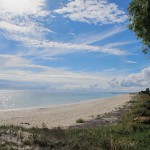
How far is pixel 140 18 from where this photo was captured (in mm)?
30016

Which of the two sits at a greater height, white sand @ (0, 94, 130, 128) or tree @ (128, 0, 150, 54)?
tree @ (128, 0, 150, 54)

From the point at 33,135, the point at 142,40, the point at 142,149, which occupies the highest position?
the point at 142,40

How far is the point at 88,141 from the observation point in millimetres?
15867

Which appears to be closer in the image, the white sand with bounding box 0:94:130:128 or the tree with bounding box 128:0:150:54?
the tree with bounding box 128:0:150:54

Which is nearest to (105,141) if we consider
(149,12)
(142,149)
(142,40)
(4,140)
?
(142,149)

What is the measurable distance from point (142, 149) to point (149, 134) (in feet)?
13.1

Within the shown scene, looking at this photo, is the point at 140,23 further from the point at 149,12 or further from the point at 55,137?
the point at 55,137

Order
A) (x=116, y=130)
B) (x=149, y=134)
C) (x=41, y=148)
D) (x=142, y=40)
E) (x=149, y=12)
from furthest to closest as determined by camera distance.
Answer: (x=142, y=40)
(x=149, y=12)
(x=116, y=130)
(x=149, y=134)
(x=41, y=148)

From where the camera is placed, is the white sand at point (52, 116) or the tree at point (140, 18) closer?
the tree at point (140, 18)

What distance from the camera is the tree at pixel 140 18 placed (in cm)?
2855

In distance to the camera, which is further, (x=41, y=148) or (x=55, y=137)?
(x=55, y=137)

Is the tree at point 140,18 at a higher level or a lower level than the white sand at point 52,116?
higher

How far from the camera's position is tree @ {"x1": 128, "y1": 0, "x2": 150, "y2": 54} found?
28547 millimetres

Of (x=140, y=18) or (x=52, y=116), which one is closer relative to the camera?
(x=140, y=18)
